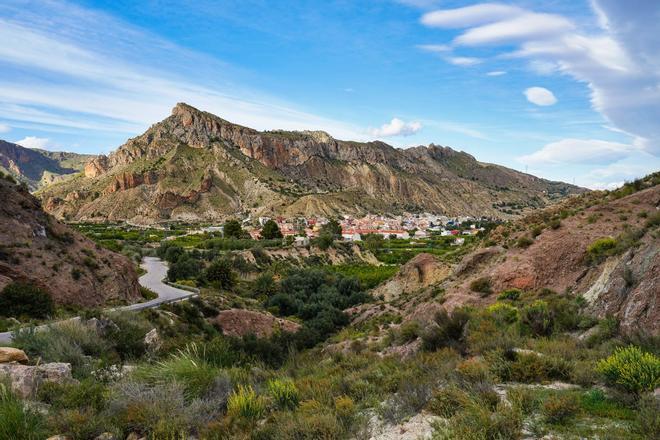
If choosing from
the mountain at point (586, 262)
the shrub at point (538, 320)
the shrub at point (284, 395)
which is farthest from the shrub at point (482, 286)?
the shrub at point (284, 395)

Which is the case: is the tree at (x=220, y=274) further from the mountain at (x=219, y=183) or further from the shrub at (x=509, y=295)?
the mountain at (x=219, y=183)

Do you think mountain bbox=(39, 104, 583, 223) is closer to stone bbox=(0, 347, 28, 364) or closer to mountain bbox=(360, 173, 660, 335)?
mountain bbox=(360, 173, 660, 335)

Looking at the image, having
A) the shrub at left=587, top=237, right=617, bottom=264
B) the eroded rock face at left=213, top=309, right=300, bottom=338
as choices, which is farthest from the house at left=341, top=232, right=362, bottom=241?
the shrub at left=587, top=237, right=617, bottom=264

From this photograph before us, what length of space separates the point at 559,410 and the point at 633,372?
1.44 metres

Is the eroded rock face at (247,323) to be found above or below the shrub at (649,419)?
below

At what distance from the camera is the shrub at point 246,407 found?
17.9 ft

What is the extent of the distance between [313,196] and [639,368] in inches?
5448

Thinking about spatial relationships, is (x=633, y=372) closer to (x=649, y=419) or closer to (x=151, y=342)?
(x=649, y=419)

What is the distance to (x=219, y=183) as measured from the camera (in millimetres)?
139750

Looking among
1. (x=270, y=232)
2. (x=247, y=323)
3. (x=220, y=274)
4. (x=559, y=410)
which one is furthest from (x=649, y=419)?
(x=270, y=232)

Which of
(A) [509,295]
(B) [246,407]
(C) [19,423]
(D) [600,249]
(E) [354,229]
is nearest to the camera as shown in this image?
(C) [19,423]

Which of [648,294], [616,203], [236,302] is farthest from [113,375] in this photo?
[616,203]

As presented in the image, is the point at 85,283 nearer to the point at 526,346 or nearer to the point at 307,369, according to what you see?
the point at 307,369

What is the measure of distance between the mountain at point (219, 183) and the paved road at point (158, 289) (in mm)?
85472
